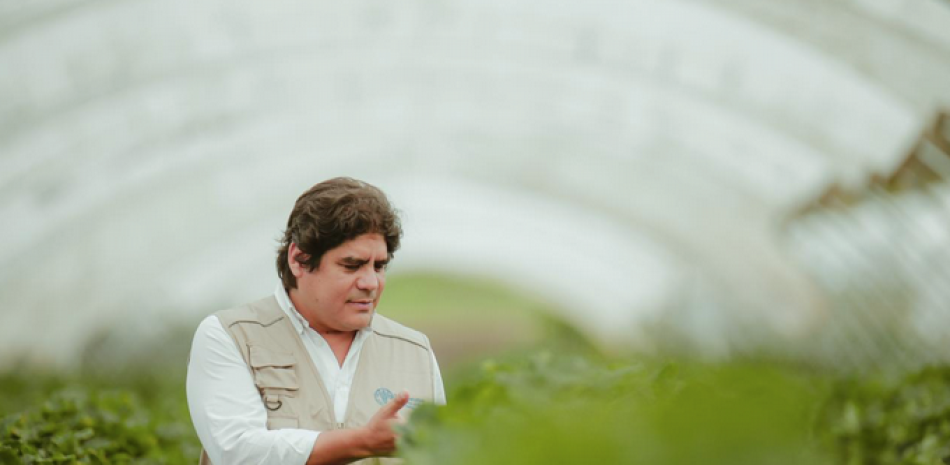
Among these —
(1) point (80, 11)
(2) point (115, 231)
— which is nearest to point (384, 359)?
(1) point (80, 11)

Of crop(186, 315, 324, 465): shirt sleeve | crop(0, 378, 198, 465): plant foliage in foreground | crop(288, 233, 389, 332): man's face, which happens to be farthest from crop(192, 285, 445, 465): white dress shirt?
crop(0, 378, 198, 465): plant foliage in foreground

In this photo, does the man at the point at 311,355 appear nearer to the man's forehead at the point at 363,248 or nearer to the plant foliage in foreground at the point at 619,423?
the man's forehead at the point at 363,248

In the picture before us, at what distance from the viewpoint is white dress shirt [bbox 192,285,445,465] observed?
2.84 metres

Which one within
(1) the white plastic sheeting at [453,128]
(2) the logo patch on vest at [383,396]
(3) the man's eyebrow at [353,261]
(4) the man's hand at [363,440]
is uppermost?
(1) the white plastic sheeting at [453,128]

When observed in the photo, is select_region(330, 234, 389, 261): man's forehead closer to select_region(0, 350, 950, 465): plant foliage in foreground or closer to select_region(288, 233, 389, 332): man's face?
select_region(288, 233, 389, 332): man's face

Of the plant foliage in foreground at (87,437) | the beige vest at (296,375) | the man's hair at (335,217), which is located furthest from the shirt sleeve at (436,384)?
the plant foliage in foreground at (87,437)

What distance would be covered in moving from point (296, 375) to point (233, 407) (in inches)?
7.9

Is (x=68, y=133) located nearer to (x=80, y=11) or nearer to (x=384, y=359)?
(x=80, y=11)

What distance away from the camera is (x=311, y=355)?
3.09 meters

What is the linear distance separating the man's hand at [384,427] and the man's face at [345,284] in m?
0.38

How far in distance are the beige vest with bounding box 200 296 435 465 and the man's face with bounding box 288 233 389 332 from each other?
120 mm

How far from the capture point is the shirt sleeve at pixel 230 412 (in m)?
2.84

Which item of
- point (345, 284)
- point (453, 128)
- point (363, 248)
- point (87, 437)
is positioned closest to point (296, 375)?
point (345, 284)

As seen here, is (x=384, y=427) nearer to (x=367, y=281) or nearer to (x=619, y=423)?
(x=367, y=281)
